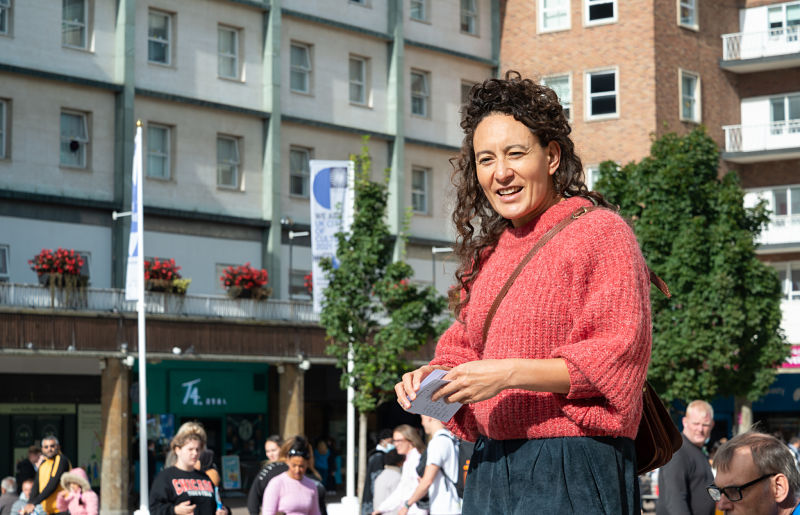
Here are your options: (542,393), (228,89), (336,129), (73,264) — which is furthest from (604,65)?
(542,393)

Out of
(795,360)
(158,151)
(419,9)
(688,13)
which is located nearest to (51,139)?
(158,151)

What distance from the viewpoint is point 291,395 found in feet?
126

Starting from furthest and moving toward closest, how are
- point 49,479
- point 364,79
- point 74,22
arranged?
1. point 364,79
2. point 74,22
3. point 49,479

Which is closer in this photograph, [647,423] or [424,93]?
[647,423]

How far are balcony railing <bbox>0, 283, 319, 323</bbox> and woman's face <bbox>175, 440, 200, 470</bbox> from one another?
18819 mm

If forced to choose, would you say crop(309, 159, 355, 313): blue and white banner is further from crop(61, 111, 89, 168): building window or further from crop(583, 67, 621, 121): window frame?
crop(583, 67, 621, 121): window frame

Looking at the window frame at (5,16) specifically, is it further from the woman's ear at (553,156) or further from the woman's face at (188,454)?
the woman's ear at (553,156)

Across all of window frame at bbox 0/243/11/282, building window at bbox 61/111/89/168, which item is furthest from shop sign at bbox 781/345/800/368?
window frame at bbox 0/243/11/282

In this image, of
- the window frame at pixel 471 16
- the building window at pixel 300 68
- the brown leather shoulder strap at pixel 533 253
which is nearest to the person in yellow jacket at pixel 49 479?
the brown leather shoulder strap at pixel 533 253

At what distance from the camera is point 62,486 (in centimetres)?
1762

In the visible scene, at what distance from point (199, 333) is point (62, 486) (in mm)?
17296

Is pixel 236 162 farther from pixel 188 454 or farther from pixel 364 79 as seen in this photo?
pixel 188 454

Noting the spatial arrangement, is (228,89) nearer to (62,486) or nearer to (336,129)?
(336,129)

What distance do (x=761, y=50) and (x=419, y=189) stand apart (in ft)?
41.7
